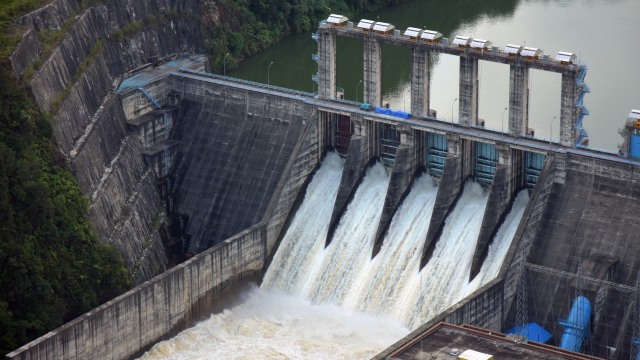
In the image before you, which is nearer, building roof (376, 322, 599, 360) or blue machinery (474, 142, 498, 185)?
building roof (376, 322, 599, 360)

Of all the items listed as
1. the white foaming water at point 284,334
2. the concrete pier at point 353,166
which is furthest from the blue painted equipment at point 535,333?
the concrete pier at point 353,166

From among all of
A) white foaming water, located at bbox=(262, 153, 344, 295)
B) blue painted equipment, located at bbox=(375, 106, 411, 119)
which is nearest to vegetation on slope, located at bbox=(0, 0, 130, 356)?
white foaming water, located at bbox=(262, 153, 344, 295)

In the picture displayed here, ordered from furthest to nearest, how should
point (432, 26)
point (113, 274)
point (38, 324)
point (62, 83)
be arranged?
point (432, 26) < point (62, 83) < point (113, 274) < point (38, 324)

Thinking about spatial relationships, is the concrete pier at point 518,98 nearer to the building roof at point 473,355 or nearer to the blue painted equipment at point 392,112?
the blue painted equipment at point 392,112

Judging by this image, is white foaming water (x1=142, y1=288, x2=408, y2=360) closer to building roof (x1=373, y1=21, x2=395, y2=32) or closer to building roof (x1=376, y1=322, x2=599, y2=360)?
building roof (x1=376, y1=322, x2=599, y2=360)

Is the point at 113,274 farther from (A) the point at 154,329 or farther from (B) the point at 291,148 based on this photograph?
(B) the point at 291,148

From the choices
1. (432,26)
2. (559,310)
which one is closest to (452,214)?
(559,310)
